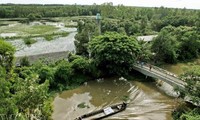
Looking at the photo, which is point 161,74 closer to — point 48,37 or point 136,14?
point 48,37

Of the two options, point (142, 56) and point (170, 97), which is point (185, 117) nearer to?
point (170, 97)

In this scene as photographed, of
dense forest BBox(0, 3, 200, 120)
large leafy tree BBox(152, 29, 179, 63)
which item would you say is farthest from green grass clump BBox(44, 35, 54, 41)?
large leafy tree BBox(152, 29, 179, 63)

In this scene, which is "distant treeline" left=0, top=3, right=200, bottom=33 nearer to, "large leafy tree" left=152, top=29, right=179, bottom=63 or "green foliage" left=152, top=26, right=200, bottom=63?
"green foliage" left=152, top=26, right=200, bottom=63

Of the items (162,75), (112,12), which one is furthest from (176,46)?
(112,12)

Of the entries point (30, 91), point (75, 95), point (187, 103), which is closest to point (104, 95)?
point (75, 95)

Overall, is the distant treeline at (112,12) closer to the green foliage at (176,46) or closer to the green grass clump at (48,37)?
the green grass clump at (48,37)

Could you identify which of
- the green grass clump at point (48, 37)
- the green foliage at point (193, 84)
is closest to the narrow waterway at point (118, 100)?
the green foliage at point (193, 84)

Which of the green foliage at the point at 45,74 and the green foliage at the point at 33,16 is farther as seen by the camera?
the green foliage at the point at 33,16
